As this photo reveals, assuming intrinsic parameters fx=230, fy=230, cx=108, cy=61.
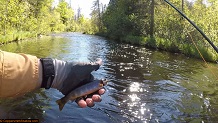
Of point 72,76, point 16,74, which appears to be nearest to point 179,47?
point 72,76

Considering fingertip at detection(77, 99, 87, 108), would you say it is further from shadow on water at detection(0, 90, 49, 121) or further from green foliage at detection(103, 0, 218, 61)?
green foliage at detection(103, 0, 218, 61)

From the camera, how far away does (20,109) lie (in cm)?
574

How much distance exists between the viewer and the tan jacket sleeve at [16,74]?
1.42 m

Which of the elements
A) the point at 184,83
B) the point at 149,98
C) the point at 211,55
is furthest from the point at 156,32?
the point at 149,98

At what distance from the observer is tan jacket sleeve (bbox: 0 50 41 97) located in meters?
1.42

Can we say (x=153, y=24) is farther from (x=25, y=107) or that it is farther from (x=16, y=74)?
(x=16, y=74)

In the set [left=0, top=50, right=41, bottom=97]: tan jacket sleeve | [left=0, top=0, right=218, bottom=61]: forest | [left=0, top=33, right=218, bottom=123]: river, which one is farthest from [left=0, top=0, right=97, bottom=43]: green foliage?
[left=0, top=50, right=41, bottom=97]: tan jacket sleeve

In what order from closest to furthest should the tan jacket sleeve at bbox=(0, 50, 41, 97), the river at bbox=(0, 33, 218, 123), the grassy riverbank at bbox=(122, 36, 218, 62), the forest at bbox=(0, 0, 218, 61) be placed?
the tan jacket sleeve at bbox=(0, 50, 41, 97) < the river at bbox=(0, 33, 218, 123) < the grassy riverbank at bbox=(122, 36, 218, 62) < the forest at bbox=(0, 0, 218, 61)

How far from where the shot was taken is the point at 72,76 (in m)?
1.95

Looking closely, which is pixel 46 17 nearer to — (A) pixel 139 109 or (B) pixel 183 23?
(B) pixel 183 23

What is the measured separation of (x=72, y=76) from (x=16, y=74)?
0.55 m

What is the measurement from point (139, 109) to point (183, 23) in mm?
16810

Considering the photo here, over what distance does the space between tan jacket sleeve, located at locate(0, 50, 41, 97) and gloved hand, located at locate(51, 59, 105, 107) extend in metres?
0.23

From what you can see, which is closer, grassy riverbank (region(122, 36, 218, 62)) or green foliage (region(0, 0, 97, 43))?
grassy riverbank (region(122, 36, 218, 62))
